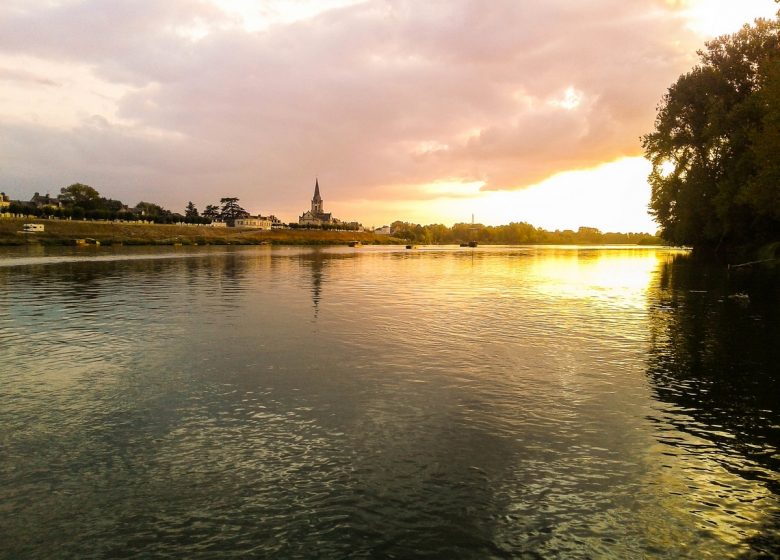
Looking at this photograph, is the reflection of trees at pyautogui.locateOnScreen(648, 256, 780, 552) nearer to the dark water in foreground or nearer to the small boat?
the dark water in foreground

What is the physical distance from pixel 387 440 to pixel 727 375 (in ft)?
45.6

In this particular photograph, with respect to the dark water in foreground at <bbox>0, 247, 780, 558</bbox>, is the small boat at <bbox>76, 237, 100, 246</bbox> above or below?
above

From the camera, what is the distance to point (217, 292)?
4300cm

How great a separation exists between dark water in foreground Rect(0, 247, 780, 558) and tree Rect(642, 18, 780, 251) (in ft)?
131

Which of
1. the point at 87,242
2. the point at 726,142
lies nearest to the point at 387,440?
the point at 726,142

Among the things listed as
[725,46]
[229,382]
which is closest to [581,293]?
[229,382]

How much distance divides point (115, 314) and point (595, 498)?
29641 mm

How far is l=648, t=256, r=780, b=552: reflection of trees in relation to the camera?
11.5 metres

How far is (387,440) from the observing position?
40.3ft

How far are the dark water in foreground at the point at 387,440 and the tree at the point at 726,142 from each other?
40.0 metres

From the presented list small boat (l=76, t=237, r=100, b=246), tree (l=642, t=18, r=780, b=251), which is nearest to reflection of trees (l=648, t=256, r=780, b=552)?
tree (l=642, t=18, r=780, b=251)

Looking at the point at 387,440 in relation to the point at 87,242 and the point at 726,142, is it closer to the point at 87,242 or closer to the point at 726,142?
the point at 726,142

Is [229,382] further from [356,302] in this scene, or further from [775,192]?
[775,192]

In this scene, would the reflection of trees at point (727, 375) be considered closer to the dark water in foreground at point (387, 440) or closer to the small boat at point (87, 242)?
the dark water in foreground at point (387, 440)
